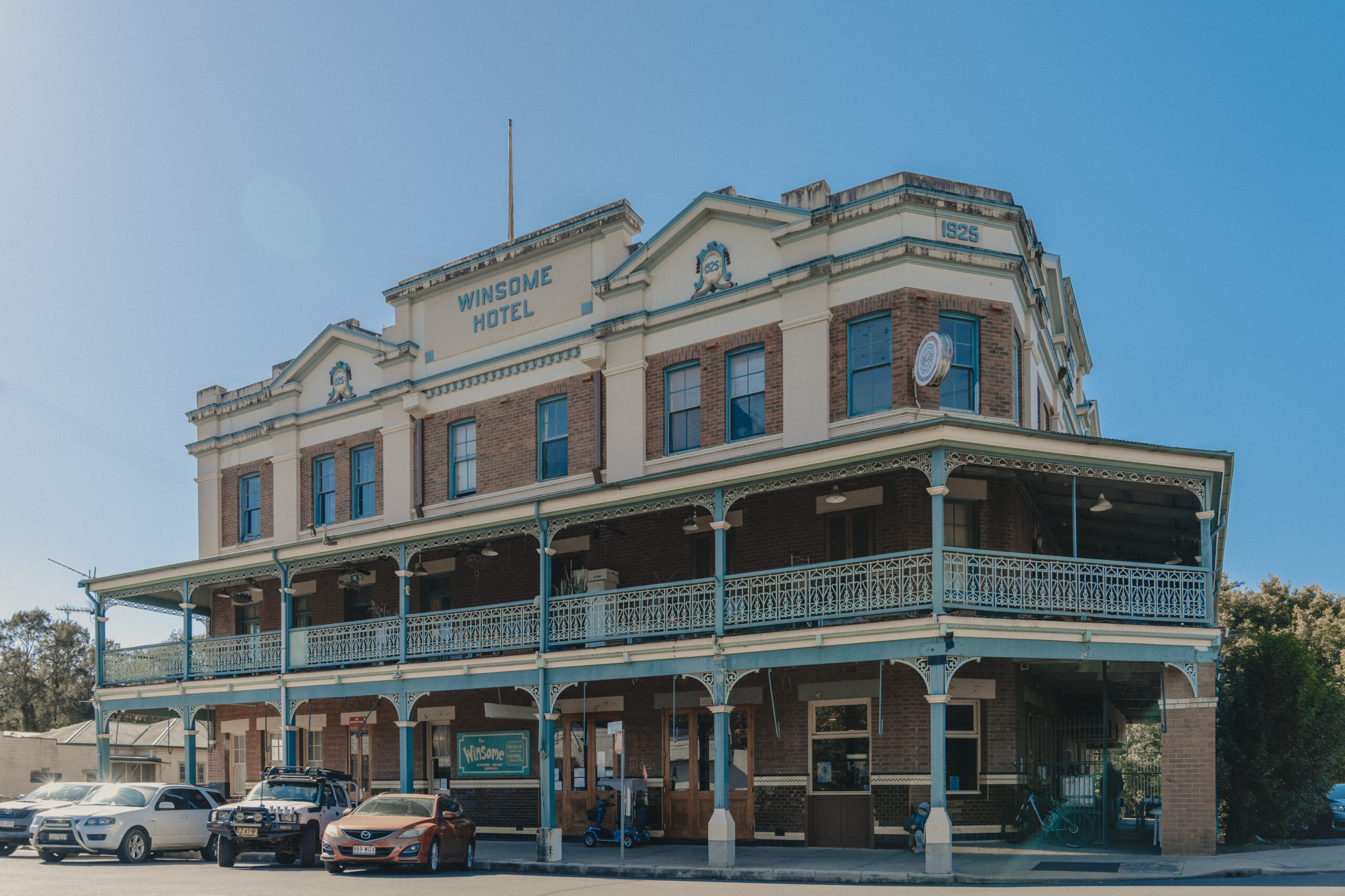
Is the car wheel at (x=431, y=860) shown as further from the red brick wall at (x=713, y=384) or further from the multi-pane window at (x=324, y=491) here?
the multi-pane window at (x=324, y=491)

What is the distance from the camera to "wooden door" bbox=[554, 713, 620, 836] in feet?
76.8

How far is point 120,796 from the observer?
21.1m

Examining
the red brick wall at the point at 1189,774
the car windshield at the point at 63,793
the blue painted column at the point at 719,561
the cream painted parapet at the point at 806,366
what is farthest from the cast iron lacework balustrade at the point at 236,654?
the red brick wall at the point at 1189,774

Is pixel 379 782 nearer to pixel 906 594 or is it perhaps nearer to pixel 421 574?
pixel 421 574

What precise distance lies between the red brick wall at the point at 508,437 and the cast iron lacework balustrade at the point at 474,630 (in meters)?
3.53

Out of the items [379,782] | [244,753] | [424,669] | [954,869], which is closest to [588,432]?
[424,669]

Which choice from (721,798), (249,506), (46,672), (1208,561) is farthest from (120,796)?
(46,672)

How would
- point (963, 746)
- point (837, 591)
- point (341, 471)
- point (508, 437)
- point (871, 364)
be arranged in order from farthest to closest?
point (341, 471), point (508, 437), point (871, 364), point (963, 746), point (837, 591)

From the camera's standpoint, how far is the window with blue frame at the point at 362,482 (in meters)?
28.2

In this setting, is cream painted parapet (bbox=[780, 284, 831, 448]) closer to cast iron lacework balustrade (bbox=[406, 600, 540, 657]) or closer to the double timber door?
the double timber door

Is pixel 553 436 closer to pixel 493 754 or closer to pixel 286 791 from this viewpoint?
pixel 493 754

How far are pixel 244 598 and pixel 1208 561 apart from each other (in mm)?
22852

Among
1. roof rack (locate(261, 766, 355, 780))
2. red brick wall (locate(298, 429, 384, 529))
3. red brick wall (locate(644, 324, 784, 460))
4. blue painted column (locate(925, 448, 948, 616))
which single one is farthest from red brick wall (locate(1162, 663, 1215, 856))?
red brick wall (locate(298, 429, 384, 529))

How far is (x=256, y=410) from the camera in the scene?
31000 millimetres
